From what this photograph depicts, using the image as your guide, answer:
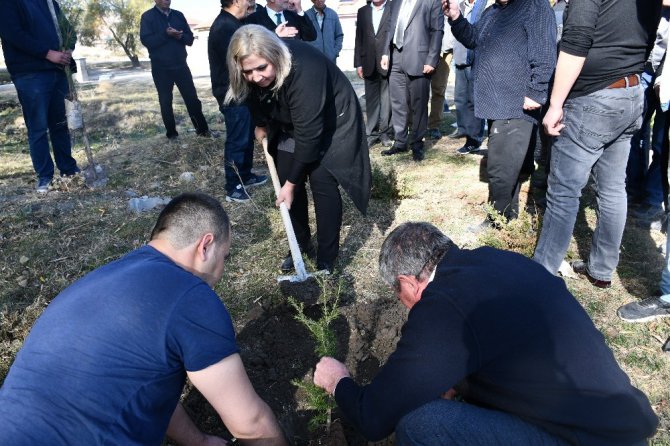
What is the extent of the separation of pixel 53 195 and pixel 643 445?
208 inches

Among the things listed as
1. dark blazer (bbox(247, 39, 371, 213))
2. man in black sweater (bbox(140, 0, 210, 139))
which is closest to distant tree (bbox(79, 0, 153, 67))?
man in black sweater (bbox(140, 0, 210, 139))

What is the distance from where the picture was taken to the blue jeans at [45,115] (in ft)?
15.2

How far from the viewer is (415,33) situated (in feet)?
17.0

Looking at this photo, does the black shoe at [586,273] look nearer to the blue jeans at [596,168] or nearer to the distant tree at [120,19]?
the blue jeans at [596,168]

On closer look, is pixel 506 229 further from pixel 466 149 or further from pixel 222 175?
pixel 222 175

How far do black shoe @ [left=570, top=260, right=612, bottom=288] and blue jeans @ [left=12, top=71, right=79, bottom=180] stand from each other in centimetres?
497

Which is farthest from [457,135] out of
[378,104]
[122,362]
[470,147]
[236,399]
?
[122,362]

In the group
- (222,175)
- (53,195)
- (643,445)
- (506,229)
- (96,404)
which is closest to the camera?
(96,404)

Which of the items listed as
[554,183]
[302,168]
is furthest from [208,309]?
[554,183]

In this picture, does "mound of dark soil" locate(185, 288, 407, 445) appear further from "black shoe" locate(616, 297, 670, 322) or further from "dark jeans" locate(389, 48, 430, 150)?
"dark jeans" locate(389, 48, 430, 150)

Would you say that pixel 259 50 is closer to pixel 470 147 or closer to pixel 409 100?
pixel 409 100

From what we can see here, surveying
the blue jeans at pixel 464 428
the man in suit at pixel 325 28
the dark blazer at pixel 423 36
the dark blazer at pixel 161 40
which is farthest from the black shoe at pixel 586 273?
the dark blazer at pixel 161 40

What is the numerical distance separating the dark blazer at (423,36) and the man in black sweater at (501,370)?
4130 millimetres

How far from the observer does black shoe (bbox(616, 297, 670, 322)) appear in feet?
8.73
